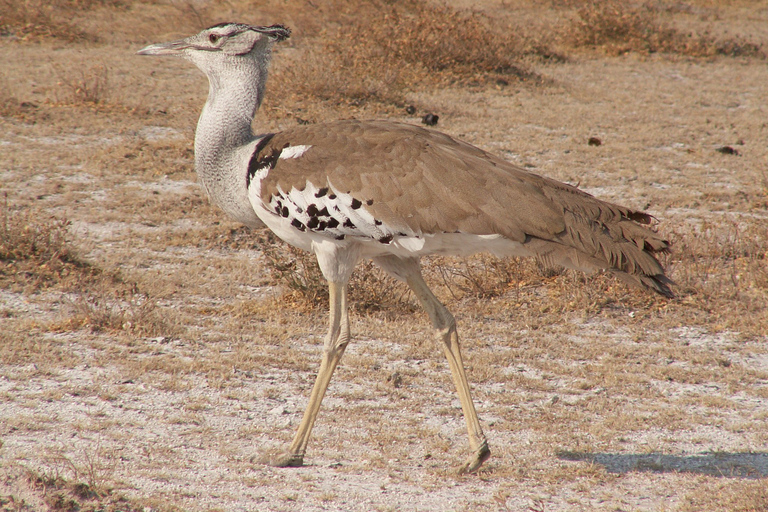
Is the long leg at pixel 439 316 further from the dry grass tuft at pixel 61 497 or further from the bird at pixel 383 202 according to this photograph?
the dry grass tuft at pixel 61 497

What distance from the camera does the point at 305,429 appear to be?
366 cm

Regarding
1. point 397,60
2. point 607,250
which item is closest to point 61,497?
point 607,250

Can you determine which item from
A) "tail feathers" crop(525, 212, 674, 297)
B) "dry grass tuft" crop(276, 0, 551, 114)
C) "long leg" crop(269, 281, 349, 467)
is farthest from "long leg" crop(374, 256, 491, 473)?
"dry grass tuft" crop(276, 0, 551, 114)

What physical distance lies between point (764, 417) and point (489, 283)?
6.93 ft

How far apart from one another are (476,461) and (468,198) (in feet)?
4.06

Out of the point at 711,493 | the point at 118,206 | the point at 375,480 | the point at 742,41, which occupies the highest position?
the point at 742,41

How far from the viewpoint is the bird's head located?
378 cm

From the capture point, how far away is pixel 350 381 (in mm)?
4570

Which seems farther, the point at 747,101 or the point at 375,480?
the point at 747,101

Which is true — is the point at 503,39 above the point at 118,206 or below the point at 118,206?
above

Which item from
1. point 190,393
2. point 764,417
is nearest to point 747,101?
point 764,417

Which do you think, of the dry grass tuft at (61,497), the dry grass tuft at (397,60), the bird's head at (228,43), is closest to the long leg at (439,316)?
the bird's head at (228,43)

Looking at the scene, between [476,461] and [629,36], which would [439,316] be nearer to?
[476,461]

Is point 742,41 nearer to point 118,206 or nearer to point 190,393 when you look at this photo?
point 118,206
